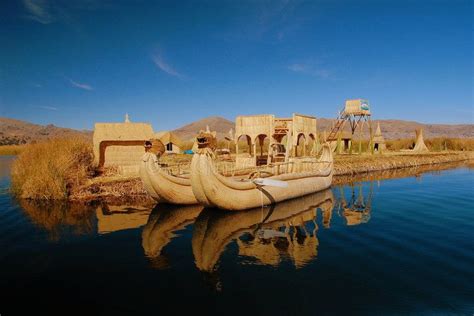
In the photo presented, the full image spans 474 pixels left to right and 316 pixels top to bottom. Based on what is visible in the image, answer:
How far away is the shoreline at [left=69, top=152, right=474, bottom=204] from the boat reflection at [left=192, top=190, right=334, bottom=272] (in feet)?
18.6

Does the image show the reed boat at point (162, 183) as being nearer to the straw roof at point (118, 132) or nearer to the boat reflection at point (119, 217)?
the boat reflection at point (119, 217)

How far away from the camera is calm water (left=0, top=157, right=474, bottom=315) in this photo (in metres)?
6.03

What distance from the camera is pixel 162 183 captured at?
13.9 m

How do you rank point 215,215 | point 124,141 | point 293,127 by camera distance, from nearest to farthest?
point 215,215 < point 293,127 < point 124,141

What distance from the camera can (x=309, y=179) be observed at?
17109mm

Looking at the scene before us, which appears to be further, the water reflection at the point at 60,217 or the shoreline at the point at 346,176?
the shoreline at the point at 346,176

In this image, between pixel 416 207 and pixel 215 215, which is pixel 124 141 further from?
pixel 416 207

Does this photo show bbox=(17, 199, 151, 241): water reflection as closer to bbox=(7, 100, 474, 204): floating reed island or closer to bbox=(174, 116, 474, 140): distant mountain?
bbox=(7, 100, 474, 204): floating reed island

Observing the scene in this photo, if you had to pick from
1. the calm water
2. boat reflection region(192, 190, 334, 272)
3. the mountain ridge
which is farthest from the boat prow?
the mountain ridge

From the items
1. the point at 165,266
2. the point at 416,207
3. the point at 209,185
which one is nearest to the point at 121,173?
the point at 209,185

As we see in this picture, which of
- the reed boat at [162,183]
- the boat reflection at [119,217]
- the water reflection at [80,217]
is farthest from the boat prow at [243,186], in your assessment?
the water reflection at [80,217]

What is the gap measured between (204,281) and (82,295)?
2.51 metres

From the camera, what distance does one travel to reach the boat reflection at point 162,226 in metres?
8.67

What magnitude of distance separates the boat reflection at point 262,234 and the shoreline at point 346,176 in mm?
5663
